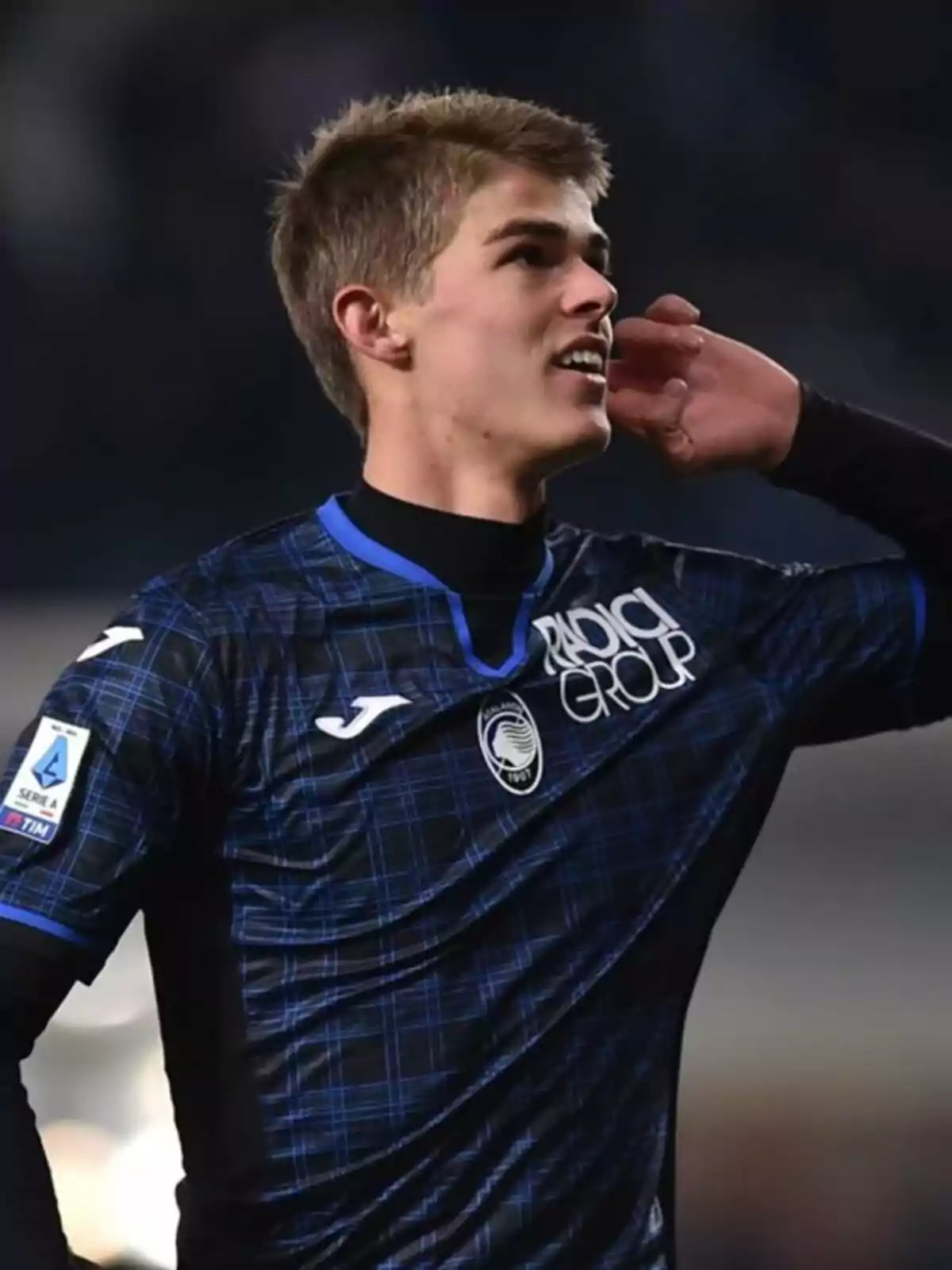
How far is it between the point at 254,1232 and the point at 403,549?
39 cm

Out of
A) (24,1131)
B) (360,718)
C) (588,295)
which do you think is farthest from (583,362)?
(24,1131)

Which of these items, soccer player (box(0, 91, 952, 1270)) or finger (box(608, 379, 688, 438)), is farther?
finger (box(608, 379, 688, 438))

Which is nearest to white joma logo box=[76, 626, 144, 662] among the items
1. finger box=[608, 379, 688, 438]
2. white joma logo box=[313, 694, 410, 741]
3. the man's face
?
white joma logo box=[313, 694, 410, 741]

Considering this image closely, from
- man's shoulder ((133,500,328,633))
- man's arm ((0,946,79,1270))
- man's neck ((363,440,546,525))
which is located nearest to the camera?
man's arm ((0,946,79,1270))

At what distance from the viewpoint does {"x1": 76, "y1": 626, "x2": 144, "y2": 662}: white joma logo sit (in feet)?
2.97

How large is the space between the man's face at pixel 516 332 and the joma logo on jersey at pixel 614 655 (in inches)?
3.8

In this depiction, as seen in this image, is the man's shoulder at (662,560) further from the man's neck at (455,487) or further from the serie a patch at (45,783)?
the serie a patch at (45,783)

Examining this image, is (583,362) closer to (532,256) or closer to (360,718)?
(532,256)

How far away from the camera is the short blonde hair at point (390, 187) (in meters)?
1.05

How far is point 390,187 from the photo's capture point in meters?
1.07

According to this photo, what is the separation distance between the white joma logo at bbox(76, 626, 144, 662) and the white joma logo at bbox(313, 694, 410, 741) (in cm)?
11

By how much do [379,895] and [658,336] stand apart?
1.38 feet

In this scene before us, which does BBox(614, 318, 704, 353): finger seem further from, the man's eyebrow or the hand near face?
the man's eyebrow

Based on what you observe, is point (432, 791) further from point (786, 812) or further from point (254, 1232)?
point (786, 812)
